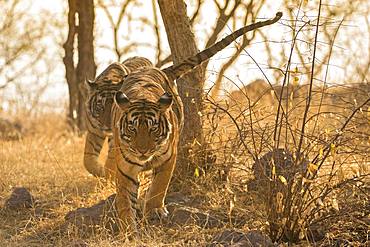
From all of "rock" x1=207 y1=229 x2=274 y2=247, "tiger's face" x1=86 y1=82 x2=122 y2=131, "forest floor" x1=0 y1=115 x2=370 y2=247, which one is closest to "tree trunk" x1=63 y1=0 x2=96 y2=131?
"tiger's face" x1=86 y1=82 x2=122 y2=131

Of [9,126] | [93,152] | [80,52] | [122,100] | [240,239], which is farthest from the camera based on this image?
[9,126]

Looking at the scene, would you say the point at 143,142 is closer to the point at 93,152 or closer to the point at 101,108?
the point at 101,108

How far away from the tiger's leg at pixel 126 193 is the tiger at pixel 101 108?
63.4 inches

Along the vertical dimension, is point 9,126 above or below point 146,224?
above

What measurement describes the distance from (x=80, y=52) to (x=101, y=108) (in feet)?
19.8

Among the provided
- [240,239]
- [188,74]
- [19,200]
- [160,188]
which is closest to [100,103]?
[188,74]

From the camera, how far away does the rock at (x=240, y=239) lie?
5922 mm

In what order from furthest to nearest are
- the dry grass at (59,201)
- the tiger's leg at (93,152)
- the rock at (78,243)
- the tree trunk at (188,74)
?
the tiger's leg at (93,152)
the tree trunk at (188,74)
the dry grass at (59,201)
the rock at (78,243)

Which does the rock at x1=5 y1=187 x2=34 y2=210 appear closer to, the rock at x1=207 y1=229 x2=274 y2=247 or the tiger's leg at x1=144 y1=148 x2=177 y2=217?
the tiger's leg at x1=144 y1=148 x2=177 y2=217

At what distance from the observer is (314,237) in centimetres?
637

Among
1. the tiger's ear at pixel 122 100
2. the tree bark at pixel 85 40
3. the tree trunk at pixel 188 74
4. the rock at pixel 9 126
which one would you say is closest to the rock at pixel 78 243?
the tiger's ear at pixel 122 100

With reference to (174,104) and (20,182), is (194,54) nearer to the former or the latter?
(174,104)

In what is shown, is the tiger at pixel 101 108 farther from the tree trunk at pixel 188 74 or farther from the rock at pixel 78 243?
the rock at pixel 78 243

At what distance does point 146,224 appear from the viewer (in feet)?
23.4
